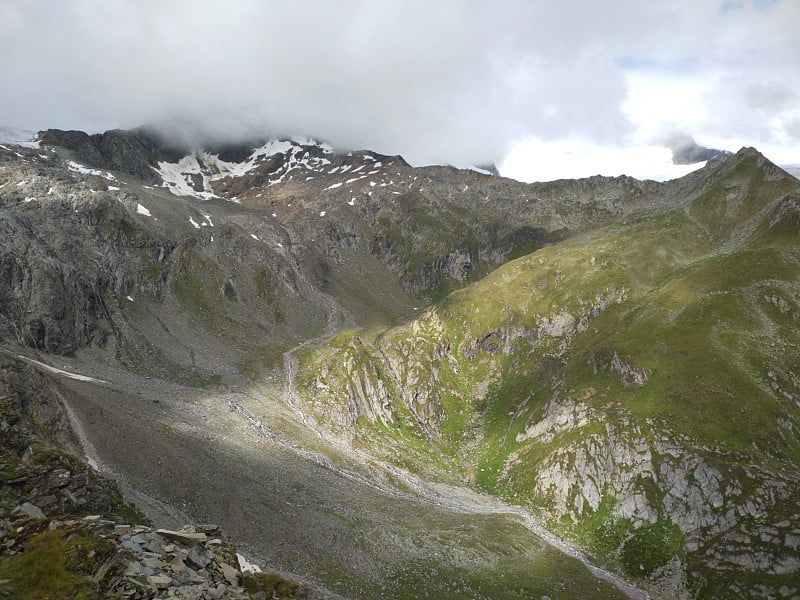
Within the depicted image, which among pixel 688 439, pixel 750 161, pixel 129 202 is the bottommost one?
pixel 688 439

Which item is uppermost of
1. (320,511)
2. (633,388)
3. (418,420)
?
(633,388)

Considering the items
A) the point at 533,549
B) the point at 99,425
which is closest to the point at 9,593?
the point at 99,425

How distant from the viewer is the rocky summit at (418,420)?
4684 centimetres

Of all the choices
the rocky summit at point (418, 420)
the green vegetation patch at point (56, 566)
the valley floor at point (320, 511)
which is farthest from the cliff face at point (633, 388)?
the green vegetation patch at point (56, 566)

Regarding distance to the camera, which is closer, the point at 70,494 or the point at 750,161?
the point at 70,494

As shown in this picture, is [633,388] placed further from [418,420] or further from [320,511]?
[320,511]

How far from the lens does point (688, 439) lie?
79875mm

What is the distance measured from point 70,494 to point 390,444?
77594mm

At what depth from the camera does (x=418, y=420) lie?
121m

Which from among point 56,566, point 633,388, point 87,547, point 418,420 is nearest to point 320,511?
point 87,547

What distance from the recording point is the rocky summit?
154 feet

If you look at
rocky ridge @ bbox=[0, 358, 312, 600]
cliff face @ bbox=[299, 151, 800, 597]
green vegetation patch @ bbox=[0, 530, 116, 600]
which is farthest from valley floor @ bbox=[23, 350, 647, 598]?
green vegetation patch @ bbox=[0, 530, 116, 600]

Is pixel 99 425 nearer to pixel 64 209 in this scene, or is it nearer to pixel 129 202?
pixel 64 209

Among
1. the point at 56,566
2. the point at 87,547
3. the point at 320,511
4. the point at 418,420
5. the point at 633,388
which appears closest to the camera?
the point at 56,566
